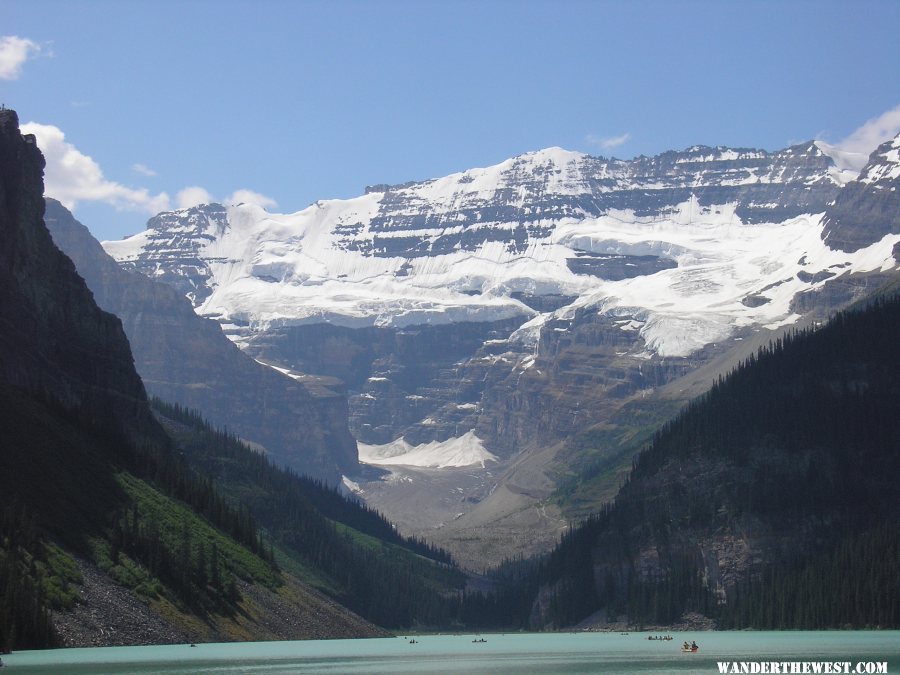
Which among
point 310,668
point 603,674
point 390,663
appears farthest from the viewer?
point 390,663

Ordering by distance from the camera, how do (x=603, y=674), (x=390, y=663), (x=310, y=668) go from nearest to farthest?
(x=603, y=674)
(x=310, y=668)
(x=390, y=663)

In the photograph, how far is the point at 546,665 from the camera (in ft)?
626

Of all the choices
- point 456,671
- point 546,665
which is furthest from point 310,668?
point 546,665

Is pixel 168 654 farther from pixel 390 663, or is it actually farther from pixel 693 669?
pixel 693 669

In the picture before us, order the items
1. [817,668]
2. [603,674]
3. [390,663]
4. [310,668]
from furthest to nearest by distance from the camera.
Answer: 1. [390,663]
2. [310,668]
3. [603,674]
4. [817,668]

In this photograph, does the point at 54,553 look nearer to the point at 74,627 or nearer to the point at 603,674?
the point at 74,627

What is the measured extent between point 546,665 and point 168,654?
150ft

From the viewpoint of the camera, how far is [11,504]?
186 meters

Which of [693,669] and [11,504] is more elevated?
[11,504]

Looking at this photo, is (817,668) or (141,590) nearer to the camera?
(817,668)

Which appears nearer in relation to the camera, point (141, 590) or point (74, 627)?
point (74, 627)

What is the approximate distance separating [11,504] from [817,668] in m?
94.6

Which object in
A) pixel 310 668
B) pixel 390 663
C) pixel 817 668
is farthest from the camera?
pixel 390 663

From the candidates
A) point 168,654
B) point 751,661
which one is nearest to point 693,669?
point 751,661
